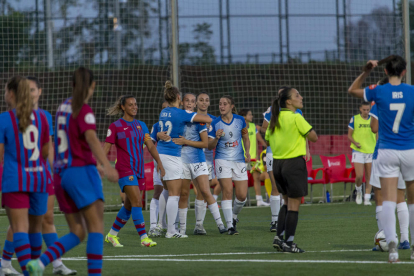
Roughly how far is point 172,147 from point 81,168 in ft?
13.7

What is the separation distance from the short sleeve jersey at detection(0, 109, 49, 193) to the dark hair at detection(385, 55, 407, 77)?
340 cm

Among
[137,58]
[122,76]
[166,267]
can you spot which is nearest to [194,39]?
[137,58]

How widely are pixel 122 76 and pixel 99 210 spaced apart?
1845cm

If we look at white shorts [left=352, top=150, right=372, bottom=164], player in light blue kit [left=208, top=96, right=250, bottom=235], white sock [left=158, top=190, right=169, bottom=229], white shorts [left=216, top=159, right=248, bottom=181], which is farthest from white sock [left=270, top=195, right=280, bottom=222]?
white shorts [left=352, top=150, right=372, bottom=164]

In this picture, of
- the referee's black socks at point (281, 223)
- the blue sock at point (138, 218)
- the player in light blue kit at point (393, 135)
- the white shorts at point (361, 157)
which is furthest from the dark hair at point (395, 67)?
the white shorts at point (361, 157)

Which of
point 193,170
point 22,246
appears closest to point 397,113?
point 22,246

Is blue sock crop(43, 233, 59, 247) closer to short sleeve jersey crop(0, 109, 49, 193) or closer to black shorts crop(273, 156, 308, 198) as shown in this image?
short sleeve jersey crop(0, 109, 49, 193)

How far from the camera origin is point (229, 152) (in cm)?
945

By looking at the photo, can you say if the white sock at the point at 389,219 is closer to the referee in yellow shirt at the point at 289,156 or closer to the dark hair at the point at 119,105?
the referee in yellow shirt at the point at 289,156

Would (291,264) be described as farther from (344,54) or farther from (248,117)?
(344,54)

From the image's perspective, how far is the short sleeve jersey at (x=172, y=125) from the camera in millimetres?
8578

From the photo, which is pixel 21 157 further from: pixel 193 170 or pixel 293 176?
pixel 193 170

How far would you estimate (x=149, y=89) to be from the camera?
1919 centimetres

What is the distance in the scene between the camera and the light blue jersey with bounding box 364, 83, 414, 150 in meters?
5.81
